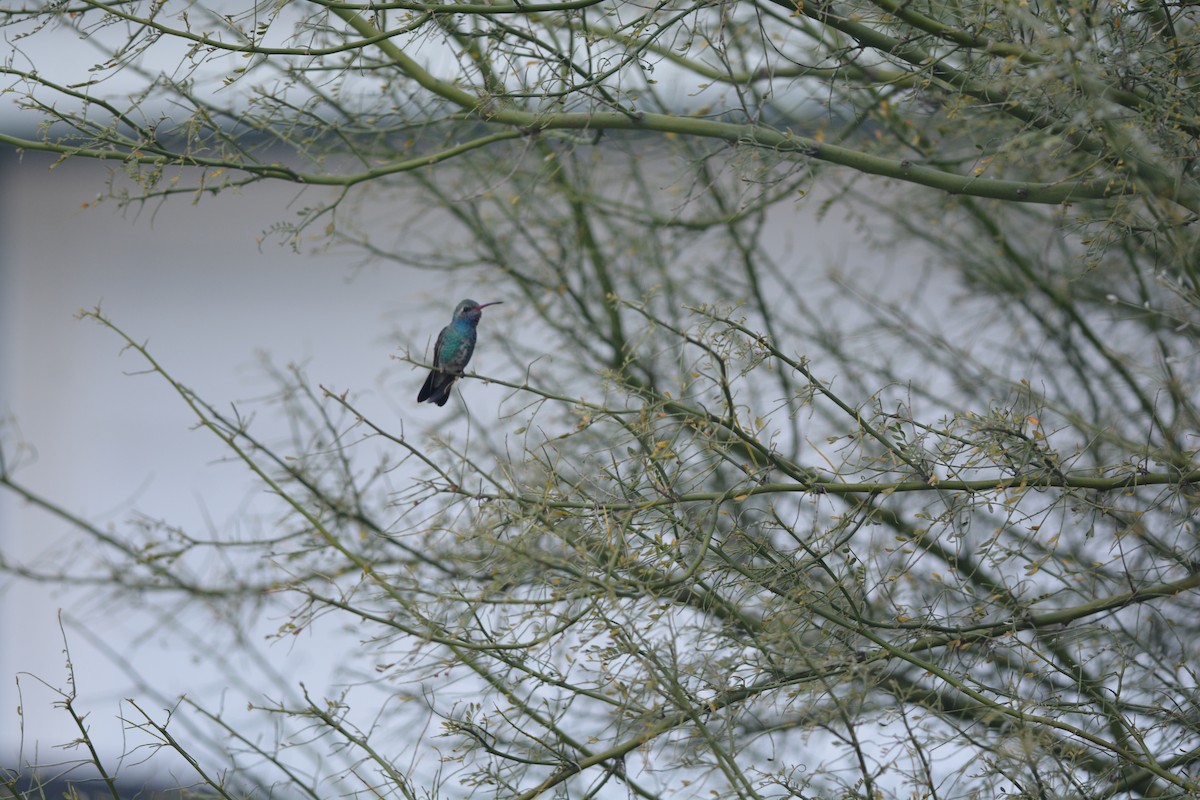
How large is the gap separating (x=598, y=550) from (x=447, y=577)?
3.42 feet

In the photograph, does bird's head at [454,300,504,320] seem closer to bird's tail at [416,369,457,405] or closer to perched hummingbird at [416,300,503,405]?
perched hummingbird at [416,300,503,405]

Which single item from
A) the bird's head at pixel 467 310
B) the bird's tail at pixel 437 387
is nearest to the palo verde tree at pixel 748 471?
the bird's tail at pixel 437 387

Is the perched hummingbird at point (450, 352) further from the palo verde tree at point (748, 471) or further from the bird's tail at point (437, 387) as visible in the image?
the palo verde tree at point (748, 471)

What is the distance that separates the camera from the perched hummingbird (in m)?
2.47

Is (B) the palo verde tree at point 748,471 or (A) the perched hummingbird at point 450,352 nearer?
(B) the palo verde tree at point 748,471

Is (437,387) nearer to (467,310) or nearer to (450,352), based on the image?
(450,352)

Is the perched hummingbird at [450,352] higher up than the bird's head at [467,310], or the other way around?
the bird's head at [467,310]

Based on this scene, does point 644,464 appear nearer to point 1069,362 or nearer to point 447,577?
point 447,577

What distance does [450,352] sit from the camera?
8.25 ft

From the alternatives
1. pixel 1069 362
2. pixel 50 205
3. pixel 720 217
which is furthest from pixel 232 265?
pixel 1069 362

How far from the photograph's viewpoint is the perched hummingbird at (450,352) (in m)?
2.47

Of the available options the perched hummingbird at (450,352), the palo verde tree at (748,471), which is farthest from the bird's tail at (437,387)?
the palo verde tree at (748,471)

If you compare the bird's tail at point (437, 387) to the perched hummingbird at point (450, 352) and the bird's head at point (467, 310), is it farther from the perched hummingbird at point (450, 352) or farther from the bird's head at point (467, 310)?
the bird's head at point (467, 310)

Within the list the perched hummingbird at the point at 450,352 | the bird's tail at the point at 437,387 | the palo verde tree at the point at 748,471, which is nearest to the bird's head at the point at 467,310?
the perched hummingbird at the point at 450,352
